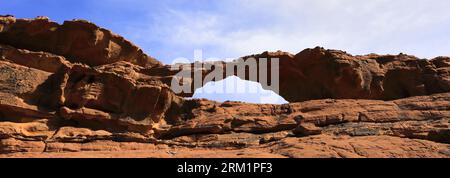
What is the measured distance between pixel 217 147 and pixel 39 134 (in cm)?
892

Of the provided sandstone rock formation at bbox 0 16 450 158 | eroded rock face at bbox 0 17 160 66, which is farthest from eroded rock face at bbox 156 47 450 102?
eroded rock face at bbox 0 17 160 66

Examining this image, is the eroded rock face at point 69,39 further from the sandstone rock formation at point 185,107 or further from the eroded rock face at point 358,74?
the eroded rock face at point 358,74

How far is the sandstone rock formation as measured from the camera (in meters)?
22.8

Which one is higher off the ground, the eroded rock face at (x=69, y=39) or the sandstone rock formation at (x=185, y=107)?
the eroded rock face at (x=69, y=39)

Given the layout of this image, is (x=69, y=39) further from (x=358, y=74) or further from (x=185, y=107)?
(x=358, y=74)

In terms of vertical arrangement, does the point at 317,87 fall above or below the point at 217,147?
above

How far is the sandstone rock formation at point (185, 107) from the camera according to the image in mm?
22828

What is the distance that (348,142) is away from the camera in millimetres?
21859

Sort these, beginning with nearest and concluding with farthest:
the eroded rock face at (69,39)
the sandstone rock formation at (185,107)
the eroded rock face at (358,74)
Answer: the sandstone rock formation at (185,107) → the eroded rock face at (69,39) → the eroded rock face at (358,74)

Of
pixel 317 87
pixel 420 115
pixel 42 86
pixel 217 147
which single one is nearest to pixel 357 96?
pixel 317 87

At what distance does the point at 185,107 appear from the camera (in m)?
29.3

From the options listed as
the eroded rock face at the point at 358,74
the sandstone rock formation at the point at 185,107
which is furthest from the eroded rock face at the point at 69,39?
the eroded rock face at the point at 358,74
